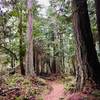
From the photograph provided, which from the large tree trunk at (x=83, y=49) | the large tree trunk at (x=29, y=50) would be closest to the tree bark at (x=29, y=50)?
the large tree trunk at (x=29, y=50)

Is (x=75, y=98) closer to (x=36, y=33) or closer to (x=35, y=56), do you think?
(x=36, y=33)

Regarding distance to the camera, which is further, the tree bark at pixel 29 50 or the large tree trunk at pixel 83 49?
the tree bark at pixel 29 50

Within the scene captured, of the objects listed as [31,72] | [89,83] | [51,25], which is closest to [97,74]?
[89,83]

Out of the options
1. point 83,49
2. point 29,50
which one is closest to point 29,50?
point 29,50

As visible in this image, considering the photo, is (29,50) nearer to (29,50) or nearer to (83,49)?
(29,50)

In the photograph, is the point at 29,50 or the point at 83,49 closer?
the point at 83,49

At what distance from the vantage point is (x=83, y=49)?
25.5ft

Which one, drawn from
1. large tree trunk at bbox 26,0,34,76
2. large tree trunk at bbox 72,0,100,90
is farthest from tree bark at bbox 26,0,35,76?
large tree trunk at bbox 72,0,100,90

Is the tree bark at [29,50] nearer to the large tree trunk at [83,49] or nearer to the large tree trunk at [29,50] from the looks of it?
the large tree trunk at [29,50]

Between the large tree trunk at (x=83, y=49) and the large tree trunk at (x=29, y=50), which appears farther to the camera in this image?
the large tree trunk at (x=29, y=50)

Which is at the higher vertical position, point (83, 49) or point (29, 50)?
point (29, 50)

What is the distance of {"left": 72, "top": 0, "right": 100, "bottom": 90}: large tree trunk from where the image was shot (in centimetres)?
764

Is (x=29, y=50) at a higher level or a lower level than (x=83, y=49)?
higher

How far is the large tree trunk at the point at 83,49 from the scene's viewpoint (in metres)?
7.64
